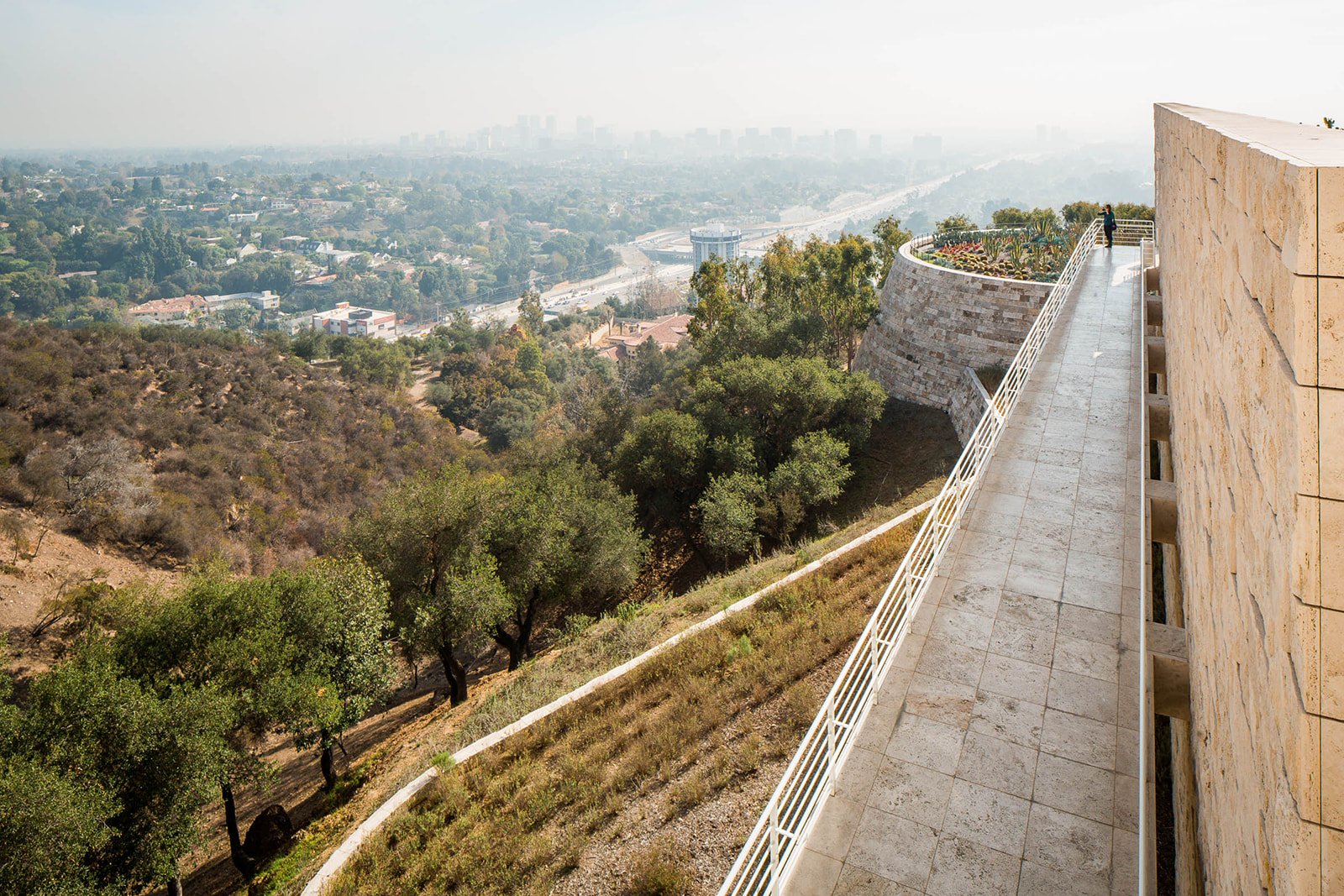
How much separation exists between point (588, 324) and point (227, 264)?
71067mm

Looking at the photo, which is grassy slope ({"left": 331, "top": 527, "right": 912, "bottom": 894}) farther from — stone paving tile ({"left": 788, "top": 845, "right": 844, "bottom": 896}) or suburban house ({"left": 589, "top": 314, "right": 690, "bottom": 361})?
suburban house ({"left": 589, "top": 314, "right": 690, "bottom": 361})

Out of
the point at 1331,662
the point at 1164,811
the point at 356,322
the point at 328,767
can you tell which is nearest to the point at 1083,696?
the point at 1164,811

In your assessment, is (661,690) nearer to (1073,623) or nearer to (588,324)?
(1073,623)

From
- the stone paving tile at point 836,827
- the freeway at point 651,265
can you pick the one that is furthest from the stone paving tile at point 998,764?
the freeway at point 651,265

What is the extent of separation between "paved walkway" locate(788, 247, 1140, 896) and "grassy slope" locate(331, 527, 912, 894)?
1627mm

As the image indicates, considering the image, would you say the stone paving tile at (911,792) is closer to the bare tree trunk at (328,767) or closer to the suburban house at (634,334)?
the bare tree trunk at (328,767)

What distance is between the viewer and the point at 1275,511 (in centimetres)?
175

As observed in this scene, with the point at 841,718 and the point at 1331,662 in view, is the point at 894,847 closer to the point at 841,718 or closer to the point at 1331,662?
the point at 841,718

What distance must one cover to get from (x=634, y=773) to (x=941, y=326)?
1408 cm

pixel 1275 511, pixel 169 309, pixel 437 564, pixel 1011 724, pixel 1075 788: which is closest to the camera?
pixel 1275 511

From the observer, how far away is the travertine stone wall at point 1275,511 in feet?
4.79

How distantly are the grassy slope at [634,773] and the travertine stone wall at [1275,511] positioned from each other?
A: 3.29 metres

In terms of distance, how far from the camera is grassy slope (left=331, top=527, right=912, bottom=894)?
17.8ft

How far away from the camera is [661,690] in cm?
724
